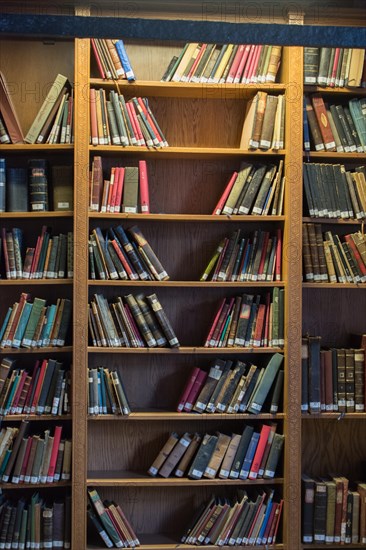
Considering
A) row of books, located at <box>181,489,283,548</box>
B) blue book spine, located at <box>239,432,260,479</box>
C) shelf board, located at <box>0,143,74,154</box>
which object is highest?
shelf board, located at <box>0,143,74,154</box>

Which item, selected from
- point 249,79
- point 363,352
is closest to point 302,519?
point 363,352

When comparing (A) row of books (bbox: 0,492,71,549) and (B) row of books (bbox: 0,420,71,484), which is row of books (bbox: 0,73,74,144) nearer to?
(B) row of books (bbox: 0,420,71,484)

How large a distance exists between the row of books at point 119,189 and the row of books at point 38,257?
23 centimetres

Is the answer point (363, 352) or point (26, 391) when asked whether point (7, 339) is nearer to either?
point (26, 391)

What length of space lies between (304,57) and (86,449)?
217 centimetres

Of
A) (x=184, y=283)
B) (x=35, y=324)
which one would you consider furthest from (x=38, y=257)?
(x=184, y=283)

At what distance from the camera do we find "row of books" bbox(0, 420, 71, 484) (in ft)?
11.8

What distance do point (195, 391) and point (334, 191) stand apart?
119 centimetres

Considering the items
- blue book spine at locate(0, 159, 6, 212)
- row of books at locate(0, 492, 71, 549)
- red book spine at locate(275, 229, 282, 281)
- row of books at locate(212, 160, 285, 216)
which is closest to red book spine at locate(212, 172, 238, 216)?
row of books at locate(212, 160, 285, 216)

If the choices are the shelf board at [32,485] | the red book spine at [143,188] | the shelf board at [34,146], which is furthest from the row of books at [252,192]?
the shelf board at [32,485]

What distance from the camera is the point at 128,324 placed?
3.63 metres

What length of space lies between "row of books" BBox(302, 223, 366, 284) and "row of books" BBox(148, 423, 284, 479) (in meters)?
A: 0.79

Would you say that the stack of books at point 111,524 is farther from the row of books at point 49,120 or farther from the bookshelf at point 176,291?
the row of books at point 49,120

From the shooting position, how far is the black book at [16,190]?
3703 millimetres
